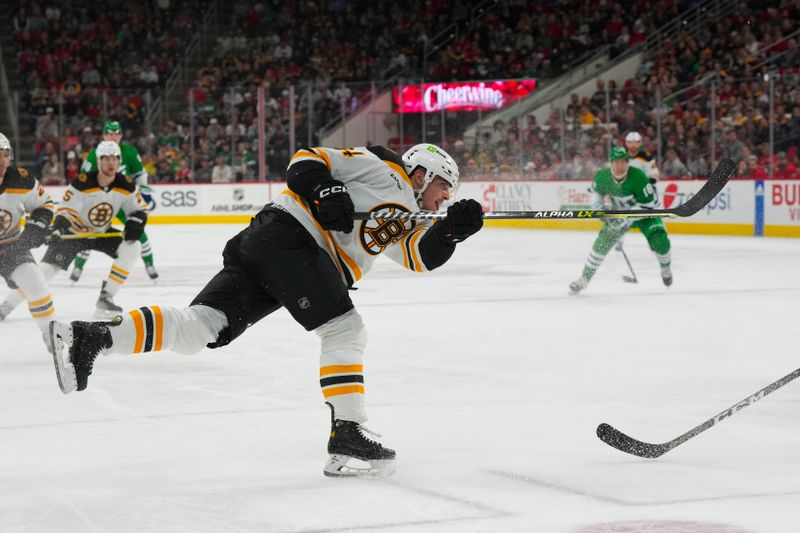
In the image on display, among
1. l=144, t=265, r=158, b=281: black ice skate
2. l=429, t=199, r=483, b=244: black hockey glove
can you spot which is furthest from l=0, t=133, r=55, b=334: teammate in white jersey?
l=144, t=265, r=158, b=281: black ice skate

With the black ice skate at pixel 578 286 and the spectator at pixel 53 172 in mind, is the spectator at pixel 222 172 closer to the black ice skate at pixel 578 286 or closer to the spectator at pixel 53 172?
the spectator at pixel 53 172

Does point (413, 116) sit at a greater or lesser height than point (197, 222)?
greater

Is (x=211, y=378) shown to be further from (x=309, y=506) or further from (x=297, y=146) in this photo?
(x=297, y=146)

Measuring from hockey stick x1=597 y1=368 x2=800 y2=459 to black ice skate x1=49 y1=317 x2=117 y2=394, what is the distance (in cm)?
147

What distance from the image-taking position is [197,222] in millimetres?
17547

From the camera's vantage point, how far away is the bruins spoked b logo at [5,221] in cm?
547

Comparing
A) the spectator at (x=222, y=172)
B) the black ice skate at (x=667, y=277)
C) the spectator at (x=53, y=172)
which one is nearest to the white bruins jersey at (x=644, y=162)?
the black ice skate at (x=667, y=277)

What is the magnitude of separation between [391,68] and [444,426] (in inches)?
710

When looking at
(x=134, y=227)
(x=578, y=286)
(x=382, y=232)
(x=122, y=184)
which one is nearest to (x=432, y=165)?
(x=382, y=232)

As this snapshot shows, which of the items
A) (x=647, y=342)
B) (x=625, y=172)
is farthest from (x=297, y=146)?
(x=647, y=342)

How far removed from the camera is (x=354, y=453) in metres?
3.17

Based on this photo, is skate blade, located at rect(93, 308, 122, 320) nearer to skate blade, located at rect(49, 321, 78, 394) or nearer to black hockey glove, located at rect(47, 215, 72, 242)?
black hockey glove, located at rect(47, 215, 72, 242)

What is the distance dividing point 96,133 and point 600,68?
25.8 ft

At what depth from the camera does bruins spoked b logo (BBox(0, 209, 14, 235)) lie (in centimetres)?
547
